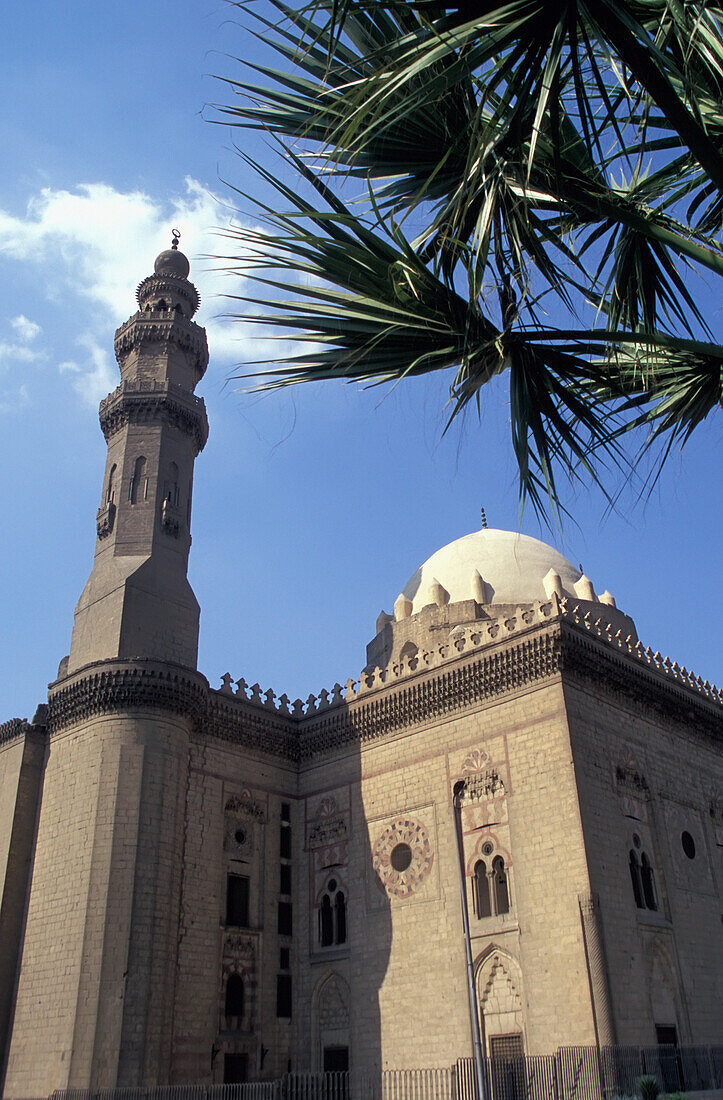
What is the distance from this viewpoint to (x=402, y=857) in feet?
59.4

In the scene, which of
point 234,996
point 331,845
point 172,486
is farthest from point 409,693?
point 172,486

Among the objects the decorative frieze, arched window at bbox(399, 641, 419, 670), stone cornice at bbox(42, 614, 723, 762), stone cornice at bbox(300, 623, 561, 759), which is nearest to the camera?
stone cornice at bbox(300, 623, 561, 759)

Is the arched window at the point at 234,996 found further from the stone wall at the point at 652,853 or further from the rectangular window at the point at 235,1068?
the stone wall at the point at 652,853

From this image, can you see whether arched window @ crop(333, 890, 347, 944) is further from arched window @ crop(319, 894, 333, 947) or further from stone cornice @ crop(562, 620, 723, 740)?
stone cornice @ crop(562, 620, 723, 740)

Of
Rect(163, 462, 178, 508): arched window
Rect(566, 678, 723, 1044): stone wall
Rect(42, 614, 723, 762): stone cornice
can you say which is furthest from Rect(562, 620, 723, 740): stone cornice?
Rect(163, 462, 178, 508): arched window

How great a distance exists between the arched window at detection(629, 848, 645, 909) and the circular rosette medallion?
3.78 m

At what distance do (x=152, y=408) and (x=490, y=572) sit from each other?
10649 millimetres

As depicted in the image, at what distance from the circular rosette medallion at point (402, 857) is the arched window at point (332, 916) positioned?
1371mm

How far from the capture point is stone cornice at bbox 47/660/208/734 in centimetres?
1789

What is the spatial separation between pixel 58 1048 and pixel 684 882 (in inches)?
468

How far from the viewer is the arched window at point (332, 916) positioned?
1889 cm

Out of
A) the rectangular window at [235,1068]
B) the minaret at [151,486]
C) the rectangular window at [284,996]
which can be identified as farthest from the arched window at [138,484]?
the rectangular window at [235,1068]

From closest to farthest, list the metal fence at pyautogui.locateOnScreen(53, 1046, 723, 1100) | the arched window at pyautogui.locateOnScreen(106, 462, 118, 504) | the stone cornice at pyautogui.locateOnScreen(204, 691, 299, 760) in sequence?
1. the metal fence at pyautogui.locateOnScreen(53, 1046, 723, 1100)
2. the stone cornice at pyautogui.locateOnScreen(204, 691, 299, 760)
3. the arched window at pyautogui.locateOnScreen(106, 462, 118, 504)

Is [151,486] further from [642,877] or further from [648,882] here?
[648,882]
